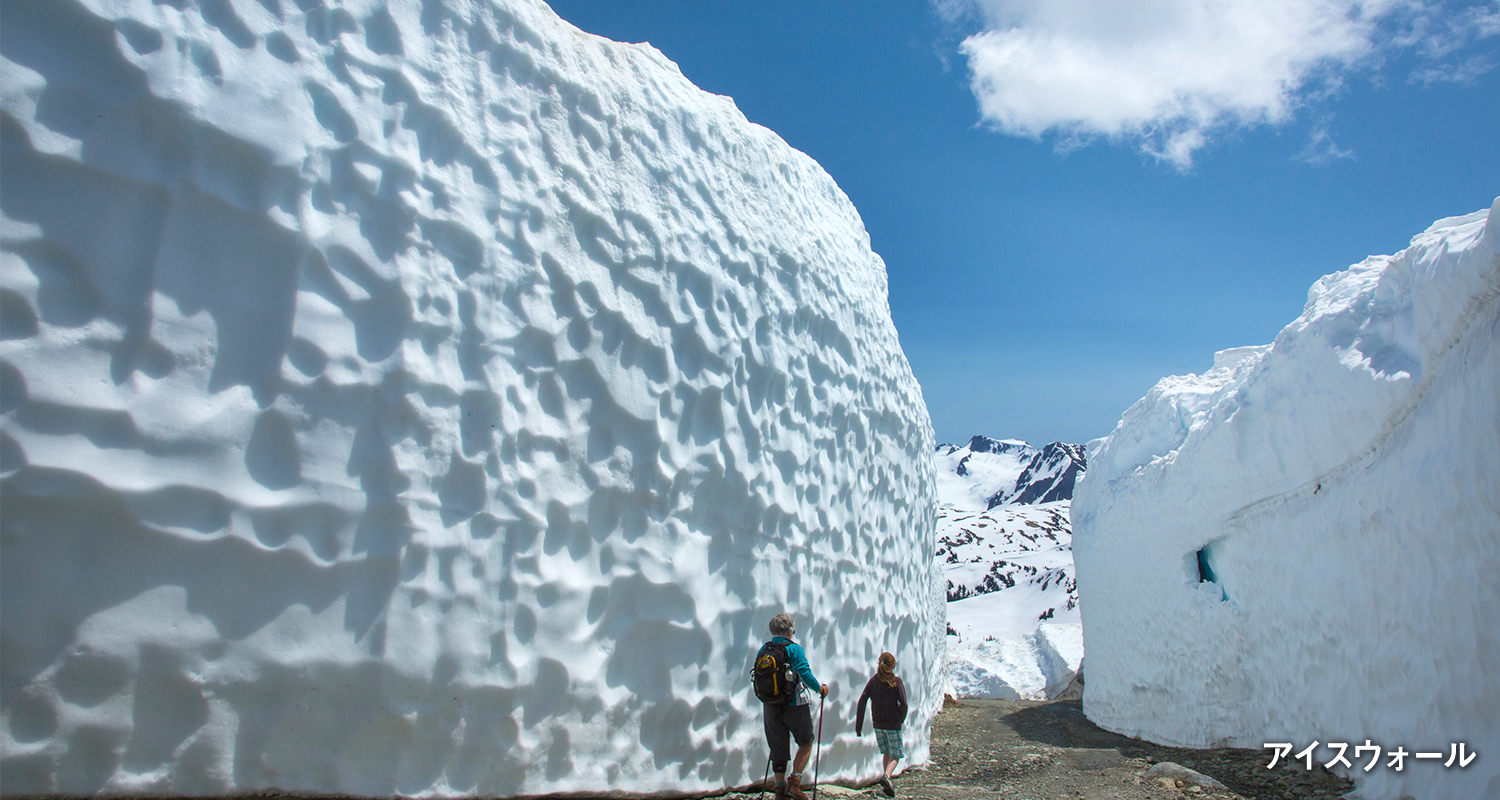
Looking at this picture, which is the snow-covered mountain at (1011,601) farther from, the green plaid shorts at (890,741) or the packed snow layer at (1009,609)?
the green plaid shorts at (890,741)

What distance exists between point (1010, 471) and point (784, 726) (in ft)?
411

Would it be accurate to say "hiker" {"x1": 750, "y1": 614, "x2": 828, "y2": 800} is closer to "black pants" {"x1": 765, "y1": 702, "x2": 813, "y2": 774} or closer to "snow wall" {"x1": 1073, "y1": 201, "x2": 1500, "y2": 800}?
"black pants" {"x1": 765, "y1": 702, "x2": 813, "y2": 774}

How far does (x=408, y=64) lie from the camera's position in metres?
3.69

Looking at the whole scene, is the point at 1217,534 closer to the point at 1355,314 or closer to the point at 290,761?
the point at 1355,314

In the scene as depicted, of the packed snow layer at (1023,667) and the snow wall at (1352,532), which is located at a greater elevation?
the snow wall at (1352,532)

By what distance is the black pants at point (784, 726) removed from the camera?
4.31m

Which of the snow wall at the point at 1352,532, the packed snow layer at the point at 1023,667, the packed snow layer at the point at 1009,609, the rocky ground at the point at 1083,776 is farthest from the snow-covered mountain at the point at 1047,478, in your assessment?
the rocky ground at the point at 1083,776

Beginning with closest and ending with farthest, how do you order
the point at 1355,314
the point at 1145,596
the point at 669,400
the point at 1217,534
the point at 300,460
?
the point at 300,460 < the point at 669,400 < the point at 1355,314 < the point at 1217,534 < the point at 1145,596

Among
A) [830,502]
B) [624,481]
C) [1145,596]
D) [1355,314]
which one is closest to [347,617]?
[624,481]

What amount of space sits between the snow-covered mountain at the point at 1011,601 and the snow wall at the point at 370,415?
18.1 metres

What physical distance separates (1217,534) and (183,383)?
9554 millimetres

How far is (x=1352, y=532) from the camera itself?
5715mm

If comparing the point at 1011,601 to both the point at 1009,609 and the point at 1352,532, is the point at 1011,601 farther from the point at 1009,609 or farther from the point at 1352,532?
the point at 1352,532

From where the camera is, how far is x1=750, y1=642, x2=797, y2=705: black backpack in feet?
13.9
